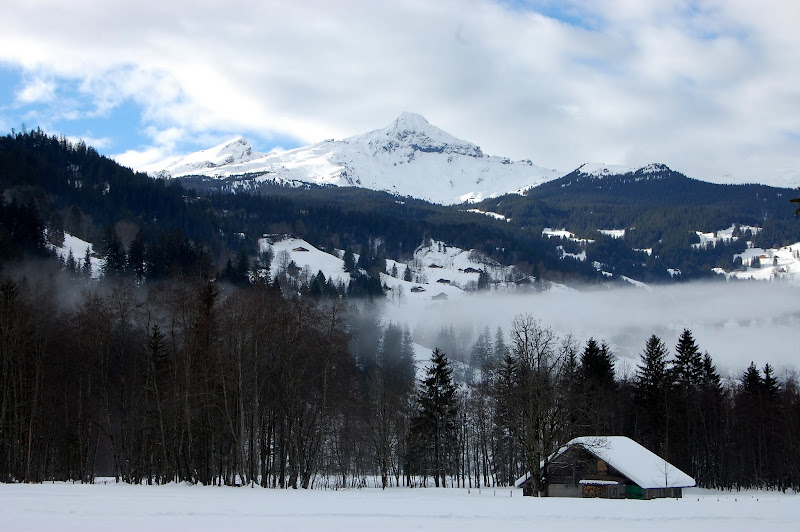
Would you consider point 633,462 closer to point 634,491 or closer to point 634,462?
point 634,462

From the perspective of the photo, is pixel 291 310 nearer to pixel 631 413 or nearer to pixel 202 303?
pixel 202 303

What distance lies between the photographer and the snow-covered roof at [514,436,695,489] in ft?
161

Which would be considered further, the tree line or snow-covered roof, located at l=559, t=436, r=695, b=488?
snow-covered roof, located at l=559, t=436, r=695, b=488

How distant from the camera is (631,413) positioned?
229 ft

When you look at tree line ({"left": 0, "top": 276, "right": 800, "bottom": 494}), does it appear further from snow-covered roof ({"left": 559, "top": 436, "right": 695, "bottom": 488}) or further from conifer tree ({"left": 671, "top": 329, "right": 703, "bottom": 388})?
snow-covered roof ({"left": 559, "top": 436, "right": 695, "bottom": 488})

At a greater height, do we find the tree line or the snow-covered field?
the tree line

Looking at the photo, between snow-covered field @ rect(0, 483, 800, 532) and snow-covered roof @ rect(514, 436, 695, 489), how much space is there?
1646 centimetres

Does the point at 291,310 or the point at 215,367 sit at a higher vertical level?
the point at 291,310

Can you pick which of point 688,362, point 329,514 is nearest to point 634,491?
point 688,362

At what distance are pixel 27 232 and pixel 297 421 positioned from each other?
72100mm

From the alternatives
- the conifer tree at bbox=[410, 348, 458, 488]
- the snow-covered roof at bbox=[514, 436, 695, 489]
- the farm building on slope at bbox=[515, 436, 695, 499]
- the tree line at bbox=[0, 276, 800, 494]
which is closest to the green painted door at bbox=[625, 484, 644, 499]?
the farm building on slope at bbox=[515, 436, 695, 499]

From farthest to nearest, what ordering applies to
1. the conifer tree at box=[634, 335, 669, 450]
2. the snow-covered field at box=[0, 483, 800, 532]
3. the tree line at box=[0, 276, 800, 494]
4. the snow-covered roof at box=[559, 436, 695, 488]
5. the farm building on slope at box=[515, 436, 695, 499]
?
1. the conifer tree at box=[634, 335, 669, 450]
2. the farm building on slope at box=[515, 436, 695, 499]
3. the snow-covered roof at box=[559, 436, 695, 488]
4. the tree line at box=[0, 276, 800, 494]
5. the snow-covered field at box=[0, 483, 800, 532]

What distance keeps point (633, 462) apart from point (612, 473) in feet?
5.44

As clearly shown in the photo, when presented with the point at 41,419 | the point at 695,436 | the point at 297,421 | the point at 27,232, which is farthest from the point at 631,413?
the point at 27,232
